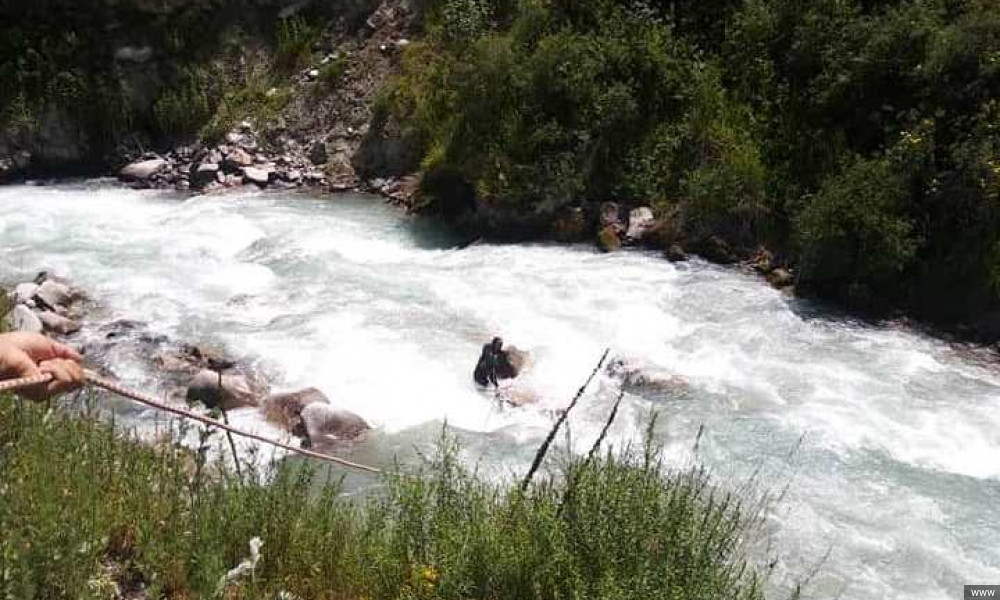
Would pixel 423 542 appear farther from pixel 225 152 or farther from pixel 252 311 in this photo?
pixel 225 152

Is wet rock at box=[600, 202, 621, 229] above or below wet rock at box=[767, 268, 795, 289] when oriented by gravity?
above

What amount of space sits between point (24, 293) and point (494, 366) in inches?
199

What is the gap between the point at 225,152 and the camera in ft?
52.1

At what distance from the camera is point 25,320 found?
29.3ft

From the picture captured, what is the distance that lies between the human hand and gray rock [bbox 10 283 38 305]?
22.2 ft

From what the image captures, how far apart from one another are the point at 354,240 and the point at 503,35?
430cm

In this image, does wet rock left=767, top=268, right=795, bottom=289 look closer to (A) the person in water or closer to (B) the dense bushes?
(B) the dense bushes

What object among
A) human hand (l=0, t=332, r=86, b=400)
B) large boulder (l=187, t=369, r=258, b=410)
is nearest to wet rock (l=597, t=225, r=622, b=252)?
large boulder (l=187, t=369, r=258, b=410)

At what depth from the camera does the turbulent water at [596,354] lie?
680 cm

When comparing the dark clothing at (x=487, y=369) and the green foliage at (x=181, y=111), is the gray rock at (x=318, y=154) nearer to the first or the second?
the green foliage at (x=181, y=111)

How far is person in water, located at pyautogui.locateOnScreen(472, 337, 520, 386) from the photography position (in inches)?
344

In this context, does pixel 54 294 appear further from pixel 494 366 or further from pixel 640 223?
pixel 640 223

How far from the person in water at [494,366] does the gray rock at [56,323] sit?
4065mm

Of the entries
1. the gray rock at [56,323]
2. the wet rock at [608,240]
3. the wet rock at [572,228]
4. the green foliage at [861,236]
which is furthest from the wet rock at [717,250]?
the gray rock at [56,323]
